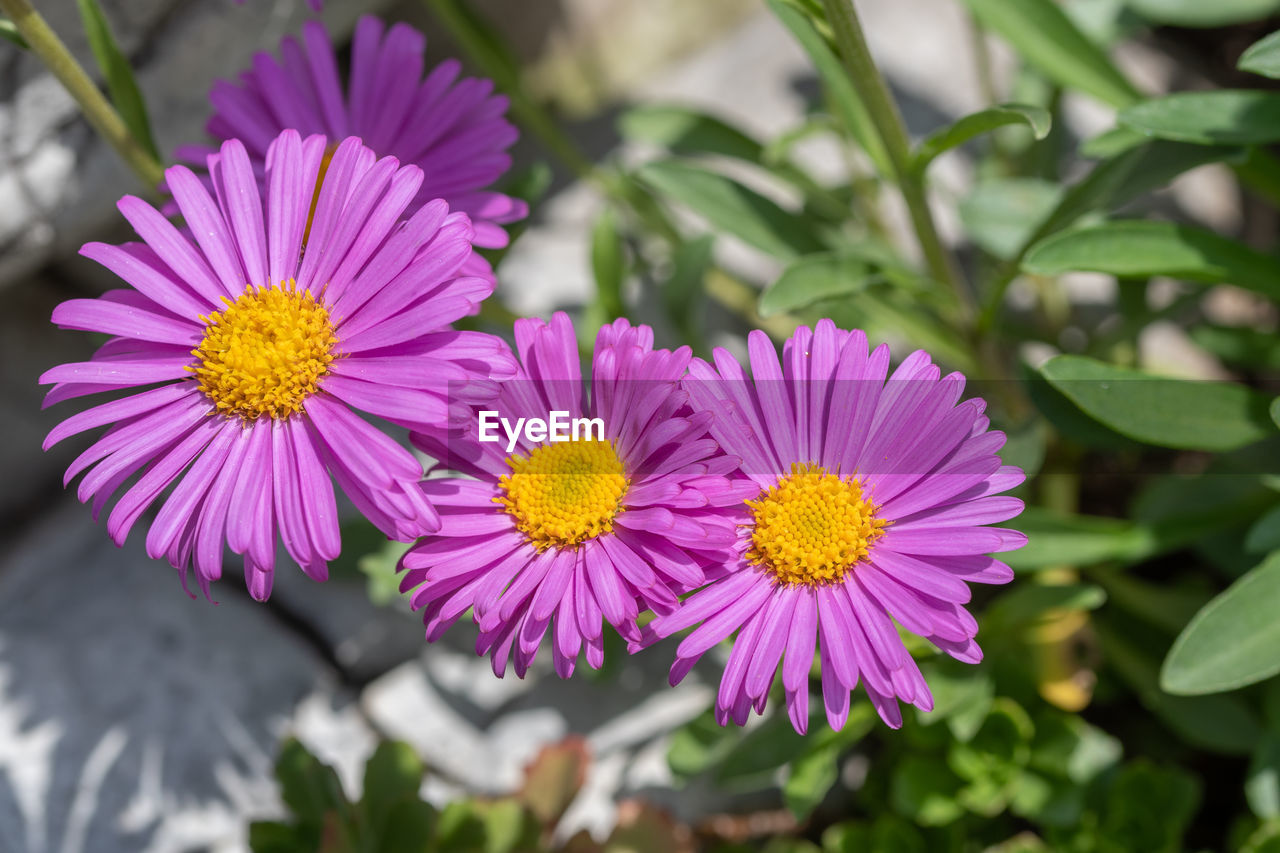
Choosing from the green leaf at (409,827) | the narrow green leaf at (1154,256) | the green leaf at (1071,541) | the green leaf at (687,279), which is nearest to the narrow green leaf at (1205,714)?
the green leaf at (1071,541)

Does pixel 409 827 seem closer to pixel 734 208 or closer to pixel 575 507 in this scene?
pixel 575 507

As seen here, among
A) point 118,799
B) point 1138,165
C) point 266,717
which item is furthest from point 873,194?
point 118,799

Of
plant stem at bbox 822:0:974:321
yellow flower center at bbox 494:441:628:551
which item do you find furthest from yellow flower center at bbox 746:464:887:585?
plant stem at bbox 822:0:974:321

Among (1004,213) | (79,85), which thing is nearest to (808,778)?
(1004,213)

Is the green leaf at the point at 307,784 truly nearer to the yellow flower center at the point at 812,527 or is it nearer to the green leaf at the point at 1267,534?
the yellow flower center at the point at 812,527

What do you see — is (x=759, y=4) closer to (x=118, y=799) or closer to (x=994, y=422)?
(x=994, y=422)

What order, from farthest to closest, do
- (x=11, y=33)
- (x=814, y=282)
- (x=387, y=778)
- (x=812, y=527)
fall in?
1. (x=387, y=778)
2. (x=814, y=282)
3. (x=11, y=33)
4. (x=812, y=527)
